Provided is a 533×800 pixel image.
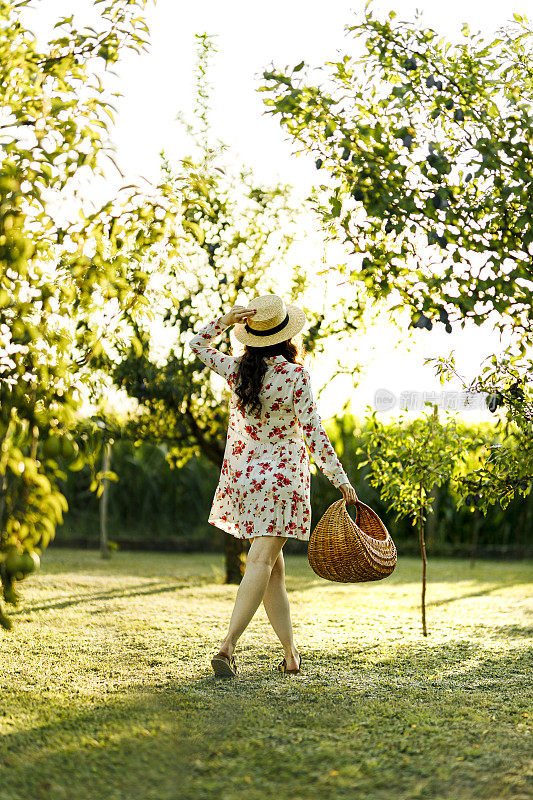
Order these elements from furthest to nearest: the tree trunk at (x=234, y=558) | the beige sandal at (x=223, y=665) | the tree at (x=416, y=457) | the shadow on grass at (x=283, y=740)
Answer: the tree trunk at (x=234, y=558) → the tree at (x=416, y=457) → the beige sandal at (x=223, y=665) → the shadow on grass at (x=283, y=740)

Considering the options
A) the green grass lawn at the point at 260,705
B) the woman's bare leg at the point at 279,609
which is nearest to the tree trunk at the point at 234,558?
the green grass lawn at the point at 260,705

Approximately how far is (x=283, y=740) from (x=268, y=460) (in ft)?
5.00

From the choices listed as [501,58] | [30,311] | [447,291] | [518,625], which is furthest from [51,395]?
[518,625]

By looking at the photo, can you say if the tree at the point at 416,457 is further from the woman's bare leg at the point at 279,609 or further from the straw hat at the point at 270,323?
the straw hat at the point at 270,323

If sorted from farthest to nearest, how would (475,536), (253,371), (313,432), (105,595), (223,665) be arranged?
1. (475,536)
2. (105,595)
3. (253,371)
4. (313,432)
5. (223,665)

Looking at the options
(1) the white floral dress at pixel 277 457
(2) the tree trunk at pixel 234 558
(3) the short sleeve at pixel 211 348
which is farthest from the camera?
(2) the tree trunk at pixel 234 558

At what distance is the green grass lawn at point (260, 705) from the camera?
2760 millimetres

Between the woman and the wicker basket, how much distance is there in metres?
0.09

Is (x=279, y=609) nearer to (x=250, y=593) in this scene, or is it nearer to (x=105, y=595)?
(x=250, y=593)

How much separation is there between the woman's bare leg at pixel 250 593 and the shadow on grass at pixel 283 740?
0.68 feet

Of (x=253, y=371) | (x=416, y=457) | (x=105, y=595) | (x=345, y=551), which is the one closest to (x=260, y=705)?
(x=345, y=551)

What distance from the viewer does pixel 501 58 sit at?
4.41 metres

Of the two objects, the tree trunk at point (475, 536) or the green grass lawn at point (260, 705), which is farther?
the tree trunk at point (475, 536)

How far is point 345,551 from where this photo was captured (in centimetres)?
423
